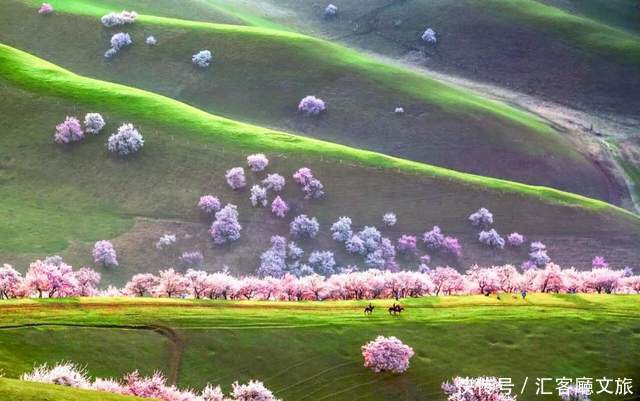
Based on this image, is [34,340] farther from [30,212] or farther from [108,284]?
[30,212]

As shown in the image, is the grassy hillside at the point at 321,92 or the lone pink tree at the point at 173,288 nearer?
the lone pink tree at the point at 173,288

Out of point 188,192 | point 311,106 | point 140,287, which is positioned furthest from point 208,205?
point 311,106

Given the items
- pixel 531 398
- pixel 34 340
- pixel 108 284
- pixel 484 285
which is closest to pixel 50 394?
pixel 34 340

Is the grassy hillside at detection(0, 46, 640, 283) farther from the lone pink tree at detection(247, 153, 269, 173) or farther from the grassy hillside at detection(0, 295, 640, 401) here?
the grassy hillside at detection(0, 295, 640, 401)

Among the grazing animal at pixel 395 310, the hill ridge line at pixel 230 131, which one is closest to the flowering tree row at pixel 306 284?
the grazing animal at pixel 395 310

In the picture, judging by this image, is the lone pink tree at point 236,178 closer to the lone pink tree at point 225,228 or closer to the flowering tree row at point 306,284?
the lone pink tree at point 225,228
